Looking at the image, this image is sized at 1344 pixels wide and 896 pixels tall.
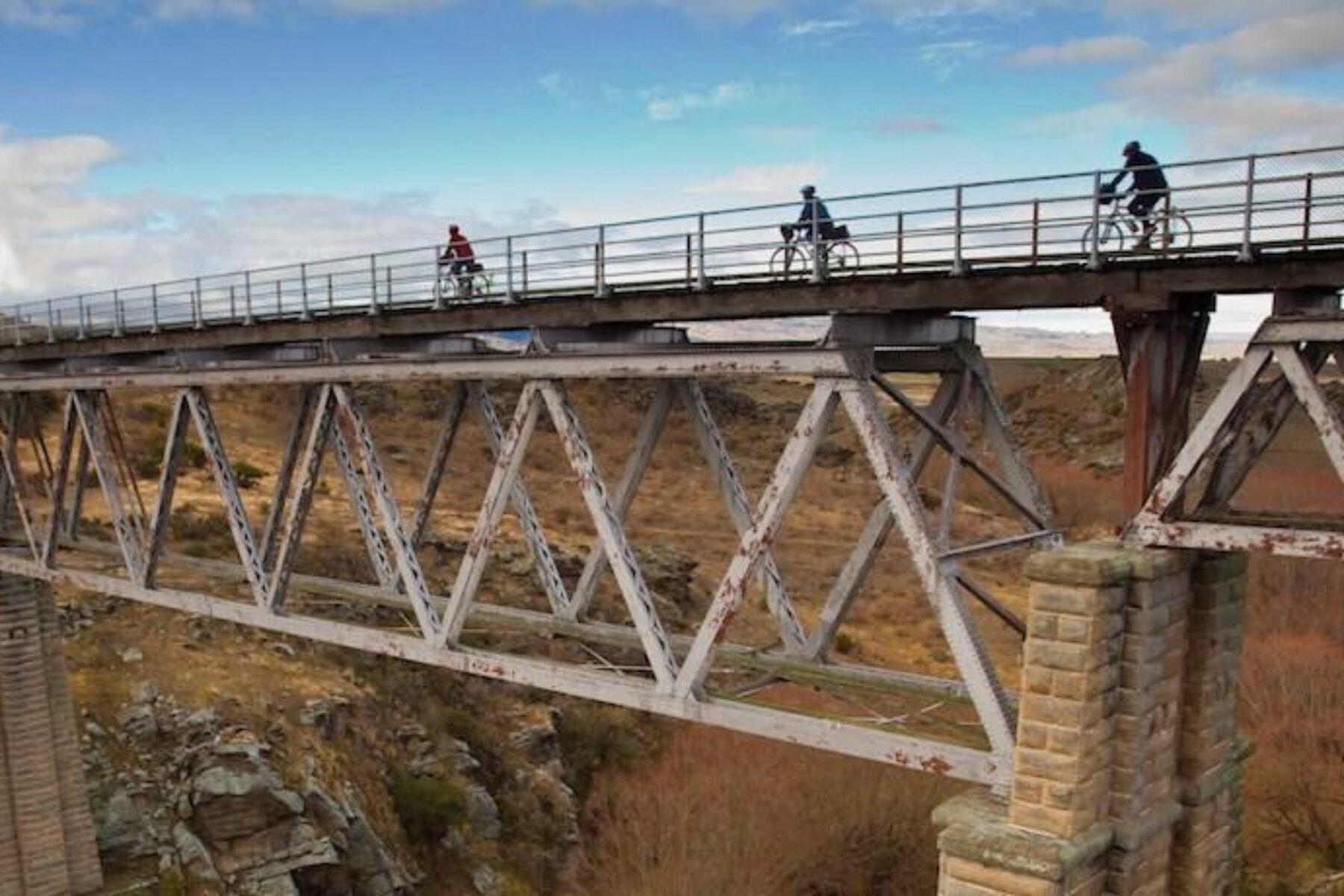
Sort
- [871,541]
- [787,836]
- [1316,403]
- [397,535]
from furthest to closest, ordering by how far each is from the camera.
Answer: [787,836], [397,535], [871,541], [1316,403]

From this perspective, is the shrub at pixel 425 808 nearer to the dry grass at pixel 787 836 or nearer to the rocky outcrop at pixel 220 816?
the rocky outcrop at pixel 220 816

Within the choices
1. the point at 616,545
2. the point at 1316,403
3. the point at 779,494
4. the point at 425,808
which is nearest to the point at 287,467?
the point at 616,545

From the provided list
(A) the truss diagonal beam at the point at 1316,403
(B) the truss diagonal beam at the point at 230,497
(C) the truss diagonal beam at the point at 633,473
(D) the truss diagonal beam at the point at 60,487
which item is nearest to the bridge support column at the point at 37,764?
(D) the truss diagonal beam at the point at 60,487

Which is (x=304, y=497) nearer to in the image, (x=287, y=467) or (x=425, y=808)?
(x=287, y=467)

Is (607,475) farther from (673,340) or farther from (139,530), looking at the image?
(673,340)

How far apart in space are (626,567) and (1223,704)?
18.9 feet

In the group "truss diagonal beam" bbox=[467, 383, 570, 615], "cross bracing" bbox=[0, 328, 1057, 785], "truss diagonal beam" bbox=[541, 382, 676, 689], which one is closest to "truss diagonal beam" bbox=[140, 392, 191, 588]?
"cross bracing" bbox=[0, 328, 1057, 785]

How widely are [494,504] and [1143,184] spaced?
7.52 meters

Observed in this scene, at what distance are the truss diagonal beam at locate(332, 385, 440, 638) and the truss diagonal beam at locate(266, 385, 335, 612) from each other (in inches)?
19.1

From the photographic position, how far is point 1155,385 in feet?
30.6

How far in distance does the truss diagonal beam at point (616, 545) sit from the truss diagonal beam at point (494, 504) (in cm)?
34

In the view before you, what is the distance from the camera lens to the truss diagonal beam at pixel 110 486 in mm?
18984

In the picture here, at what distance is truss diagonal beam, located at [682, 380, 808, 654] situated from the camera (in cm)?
1346

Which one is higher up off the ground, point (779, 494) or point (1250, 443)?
point (1250, 443)
